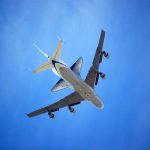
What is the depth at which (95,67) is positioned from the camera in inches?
2997

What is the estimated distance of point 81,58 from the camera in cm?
8125

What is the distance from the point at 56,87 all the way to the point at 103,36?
1548cm

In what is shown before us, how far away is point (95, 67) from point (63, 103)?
40.5 feet

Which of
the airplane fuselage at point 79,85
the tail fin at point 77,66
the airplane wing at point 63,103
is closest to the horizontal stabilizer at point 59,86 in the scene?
the tail fin at point 77,66

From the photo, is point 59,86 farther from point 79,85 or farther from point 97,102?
point 97,102

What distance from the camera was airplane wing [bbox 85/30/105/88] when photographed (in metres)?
75.1

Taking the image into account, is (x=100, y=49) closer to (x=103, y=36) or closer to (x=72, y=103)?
(x=103, y=36)

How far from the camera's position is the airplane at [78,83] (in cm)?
7000

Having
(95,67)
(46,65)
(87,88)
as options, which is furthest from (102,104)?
(46,65)

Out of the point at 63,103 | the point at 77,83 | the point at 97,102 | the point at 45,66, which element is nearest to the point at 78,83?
the point at 77,83

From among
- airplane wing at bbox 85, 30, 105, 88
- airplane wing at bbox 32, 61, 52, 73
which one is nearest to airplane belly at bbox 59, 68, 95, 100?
airplane wing at bbox 32, 61, 52, 73

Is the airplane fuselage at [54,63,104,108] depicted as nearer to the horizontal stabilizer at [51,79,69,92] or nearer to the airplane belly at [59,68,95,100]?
the airplane belly at [59,68,95,100]

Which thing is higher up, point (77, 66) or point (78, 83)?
point (77, 66)

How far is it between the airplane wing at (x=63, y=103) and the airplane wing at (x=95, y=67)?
19.2ft
